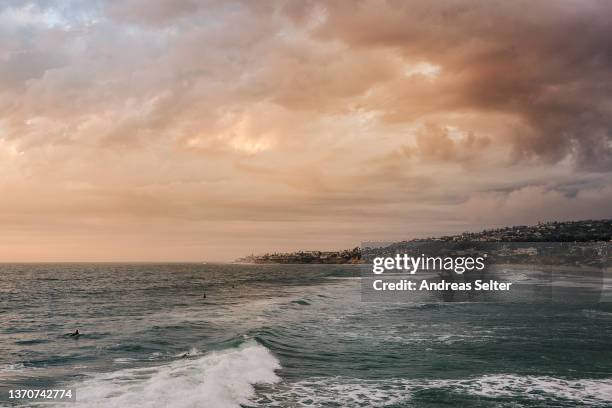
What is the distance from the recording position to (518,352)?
95.2ft

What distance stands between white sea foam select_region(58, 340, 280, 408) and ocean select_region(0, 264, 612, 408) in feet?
0.22

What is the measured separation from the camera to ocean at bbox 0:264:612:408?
66.7 feet

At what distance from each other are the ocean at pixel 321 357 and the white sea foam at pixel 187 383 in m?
0.07

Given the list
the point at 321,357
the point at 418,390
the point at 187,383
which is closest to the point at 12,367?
the point at 187,383

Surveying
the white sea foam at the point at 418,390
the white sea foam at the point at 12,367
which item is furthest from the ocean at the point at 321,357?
the white sea foam at the point at 12,367

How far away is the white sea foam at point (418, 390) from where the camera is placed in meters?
19.8

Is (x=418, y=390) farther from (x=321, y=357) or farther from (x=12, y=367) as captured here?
(x=12, y=367)

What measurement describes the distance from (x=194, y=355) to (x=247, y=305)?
33849 millimetres

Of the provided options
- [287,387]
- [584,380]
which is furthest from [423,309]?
[287,387]

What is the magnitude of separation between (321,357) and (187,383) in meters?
9.34

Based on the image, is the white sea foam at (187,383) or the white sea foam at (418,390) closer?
the white sea foam at (187,383)

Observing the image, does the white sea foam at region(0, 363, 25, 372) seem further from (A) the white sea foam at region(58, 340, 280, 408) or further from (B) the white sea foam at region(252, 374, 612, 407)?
(B) the white sea foam at region(252, 374, 612, 407)

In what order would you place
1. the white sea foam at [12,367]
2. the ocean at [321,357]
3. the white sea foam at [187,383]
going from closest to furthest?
the white sea foam at [187,383] → the ocean at [321,357] → the white sea foam at [12,367]

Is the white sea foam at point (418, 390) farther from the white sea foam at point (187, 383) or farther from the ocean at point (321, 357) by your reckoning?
the white sea foam at point (187, 383)
